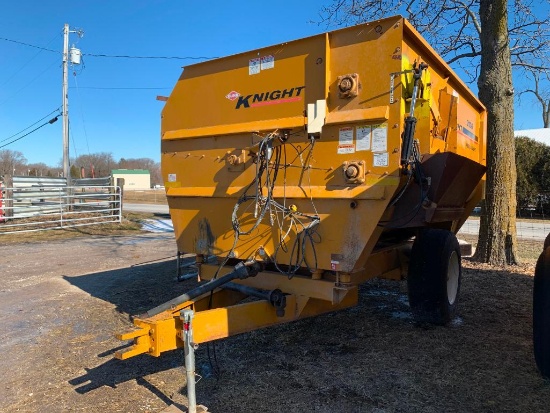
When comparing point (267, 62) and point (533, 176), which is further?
point (533, 176)

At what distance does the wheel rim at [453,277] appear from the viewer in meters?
5.06

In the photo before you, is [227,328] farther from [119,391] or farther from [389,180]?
[389,180]

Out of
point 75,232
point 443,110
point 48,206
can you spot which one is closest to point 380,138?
point 443,110

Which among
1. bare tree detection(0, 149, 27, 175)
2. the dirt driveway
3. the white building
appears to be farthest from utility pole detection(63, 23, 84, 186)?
the white building

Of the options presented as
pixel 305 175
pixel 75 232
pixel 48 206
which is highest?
pixel 305 175

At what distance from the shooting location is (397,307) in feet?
18.7

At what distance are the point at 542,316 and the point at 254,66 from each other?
3262mm

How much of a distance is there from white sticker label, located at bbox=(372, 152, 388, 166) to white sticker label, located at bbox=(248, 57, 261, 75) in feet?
4.66

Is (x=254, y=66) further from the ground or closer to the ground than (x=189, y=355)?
further from the ground

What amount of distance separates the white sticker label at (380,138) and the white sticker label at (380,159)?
0.03 metres

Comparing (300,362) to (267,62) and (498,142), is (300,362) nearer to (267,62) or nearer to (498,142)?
(267,62)

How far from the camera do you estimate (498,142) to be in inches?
309

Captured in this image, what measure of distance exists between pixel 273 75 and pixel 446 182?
6.05 feet

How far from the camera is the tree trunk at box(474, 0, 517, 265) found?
789cm
